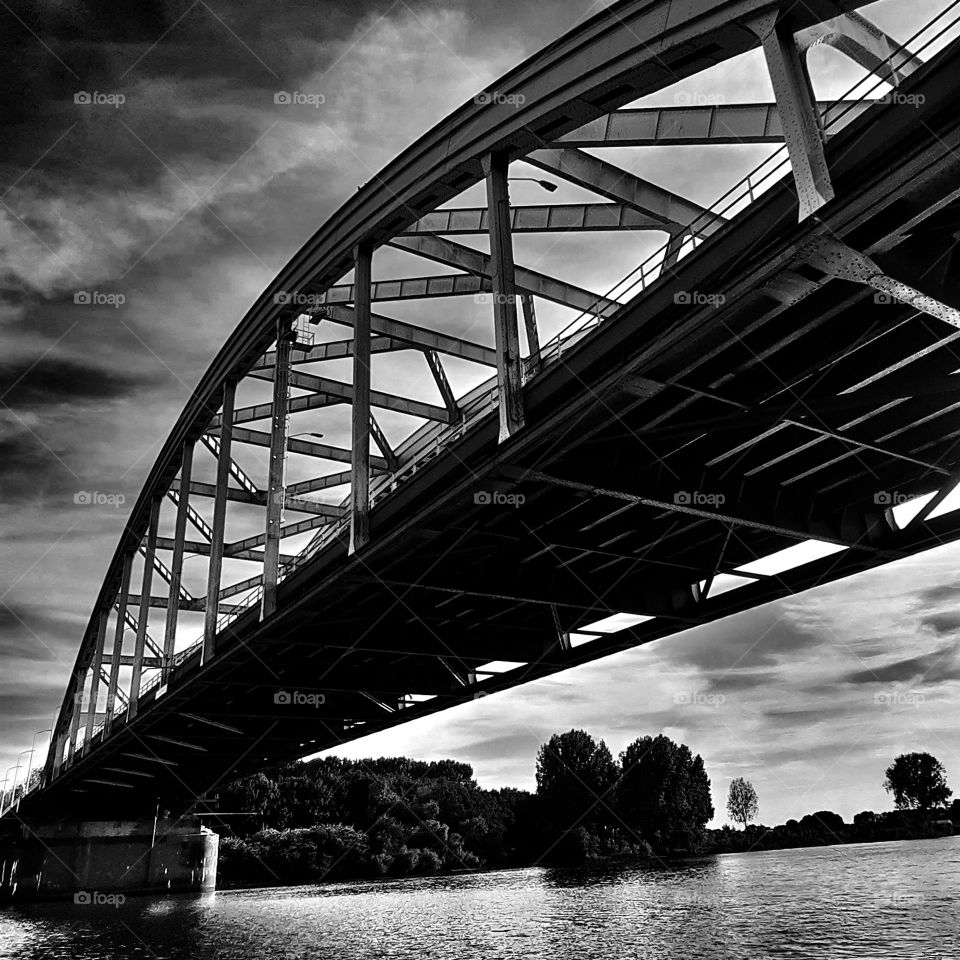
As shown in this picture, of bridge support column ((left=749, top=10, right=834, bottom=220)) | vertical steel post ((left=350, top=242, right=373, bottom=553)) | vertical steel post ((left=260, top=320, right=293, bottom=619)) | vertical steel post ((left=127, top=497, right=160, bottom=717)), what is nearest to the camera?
bridge support column ((left=749, top=10, right=834, bottom=220))

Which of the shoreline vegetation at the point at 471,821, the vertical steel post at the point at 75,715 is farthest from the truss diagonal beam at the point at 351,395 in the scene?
the shoreline vegetation at the point at 471,821

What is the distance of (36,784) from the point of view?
63.2 meters

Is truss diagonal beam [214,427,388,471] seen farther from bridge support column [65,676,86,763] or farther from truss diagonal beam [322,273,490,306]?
bridge support column [65,676,86,763]

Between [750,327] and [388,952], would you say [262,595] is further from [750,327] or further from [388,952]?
[750,327]

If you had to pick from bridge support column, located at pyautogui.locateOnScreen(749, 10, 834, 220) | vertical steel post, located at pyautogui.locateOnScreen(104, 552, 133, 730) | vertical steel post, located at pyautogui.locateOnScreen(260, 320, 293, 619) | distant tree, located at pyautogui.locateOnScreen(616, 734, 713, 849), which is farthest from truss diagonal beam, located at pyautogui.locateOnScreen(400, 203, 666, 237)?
distant tree, located at pyautogui.locateOnScreen(616, 734, 713, 849)

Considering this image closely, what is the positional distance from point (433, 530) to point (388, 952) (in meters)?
13.4

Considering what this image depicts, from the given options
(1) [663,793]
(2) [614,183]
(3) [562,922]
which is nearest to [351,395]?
(2) [614,183]

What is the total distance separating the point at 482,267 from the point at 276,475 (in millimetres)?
8333

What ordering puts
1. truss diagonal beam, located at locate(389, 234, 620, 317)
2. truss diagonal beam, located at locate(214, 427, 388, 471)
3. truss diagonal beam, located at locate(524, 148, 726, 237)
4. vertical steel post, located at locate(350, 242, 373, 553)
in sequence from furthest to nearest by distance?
truss diagonal beam, located at locate(214, 427, 388, 471) < truss diagonal beam, located at locate(389, 234, 620, 317) < vertical steel post, located at locate(350, 242, 373, 553) < truss diagonal beam, located at locate(524, 148, 726, 237)

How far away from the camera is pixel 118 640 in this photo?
47219 millimetres

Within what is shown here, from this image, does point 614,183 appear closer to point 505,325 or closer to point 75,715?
point 505,325

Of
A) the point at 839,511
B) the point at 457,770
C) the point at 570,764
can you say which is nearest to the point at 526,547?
Result: the point at 839,511

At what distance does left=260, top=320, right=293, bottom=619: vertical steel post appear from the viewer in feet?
73.1

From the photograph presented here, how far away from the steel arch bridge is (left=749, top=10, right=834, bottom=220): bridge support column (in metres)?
0.03
